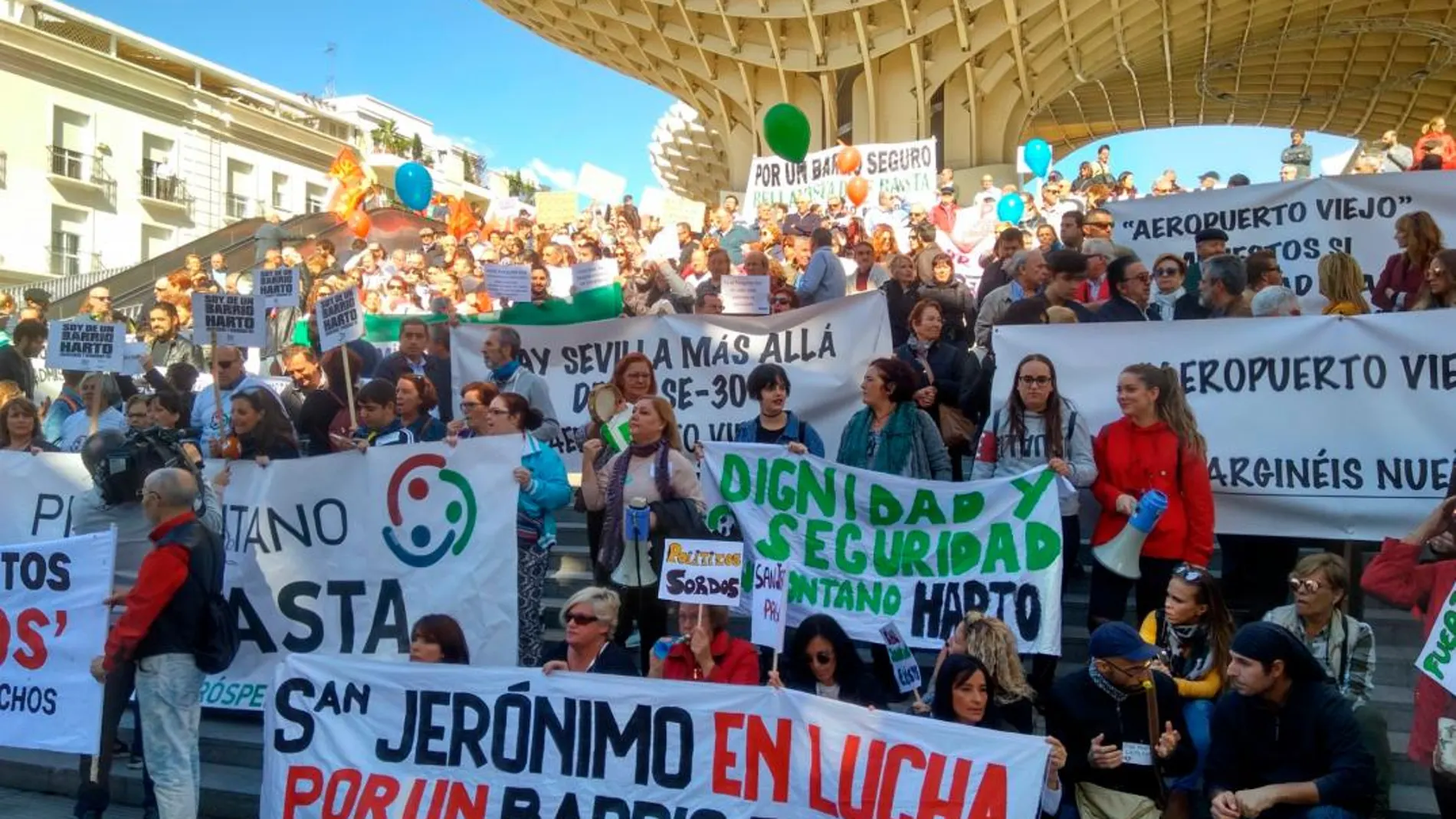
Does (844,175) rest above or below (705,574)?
above

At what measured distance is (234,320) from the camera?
7859 mm

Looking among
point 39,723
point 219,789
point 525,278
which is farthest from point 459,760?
point 525,278

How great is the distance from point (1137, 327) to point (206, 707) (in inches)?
204

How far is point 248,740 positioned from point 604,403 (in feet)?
7.91

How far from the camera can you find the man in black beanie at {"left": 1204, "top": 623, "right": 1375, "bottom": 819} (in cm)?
434

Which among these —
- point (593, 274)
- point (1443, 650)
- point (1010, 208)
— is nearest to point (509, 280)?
point (593, 274)

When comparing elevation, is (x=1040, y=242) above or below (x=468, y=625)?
above

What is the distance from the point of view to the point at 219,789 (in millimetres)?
6305

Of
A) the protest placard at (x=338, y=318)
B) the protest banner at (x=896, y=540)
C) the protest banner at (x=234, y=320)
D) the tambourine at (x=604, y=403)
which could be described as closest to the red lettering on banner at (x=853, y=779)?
the protest banner at (x=896, y=540)

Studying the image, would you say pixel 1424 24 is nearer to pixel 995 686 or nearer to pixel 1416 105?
pixel 1416 105

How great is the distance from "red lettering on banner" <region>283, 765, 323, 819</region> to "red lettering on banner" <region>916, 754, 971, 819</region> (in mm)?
2410

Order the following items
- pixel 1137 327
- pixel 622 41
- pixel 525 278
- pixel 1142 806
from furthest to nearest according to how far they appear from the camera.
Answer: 1. pixel 622 41
2. pixel 525 278
3. pixel 1137 327
4. pixel 1142 806

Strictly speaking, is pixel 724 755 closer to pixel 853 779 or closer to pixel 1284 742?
pixel 853 779

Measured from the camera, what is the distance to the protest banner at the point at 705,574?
5121mm
